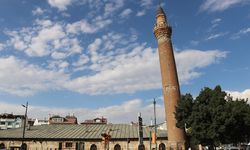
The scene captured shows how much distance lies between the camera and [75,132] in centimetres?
4947

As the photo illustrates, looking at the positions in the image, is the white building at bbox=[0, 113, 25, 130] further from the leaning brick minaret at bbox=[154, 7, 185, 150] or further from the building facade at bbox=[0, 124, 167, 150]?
the leaning brick minaret at bbox=[154, 7, 185, 150]

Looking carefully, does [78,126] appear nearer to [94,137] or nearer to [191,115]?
[94,137]

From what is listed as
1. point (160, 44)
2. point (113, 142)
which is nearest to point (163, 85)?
point (160, 44)

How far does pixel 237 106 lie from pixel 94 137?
22.1 meters

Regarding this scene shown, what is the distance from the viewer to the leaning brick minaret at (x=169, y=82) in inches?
1658

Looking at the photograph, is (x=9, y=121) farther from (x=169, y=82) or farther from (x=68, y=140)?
(x=169, y=82)

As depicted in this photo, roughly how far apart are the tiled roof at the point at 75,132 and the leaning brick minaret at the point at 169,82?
5.73 m

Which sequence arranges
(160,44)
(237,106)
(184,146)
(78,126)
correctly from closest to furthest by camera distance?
(237,106)
(184,146)
(160,44)
(78,126)

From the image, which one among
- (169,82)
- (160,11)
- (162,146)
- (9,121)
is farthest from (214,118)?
(9,121)

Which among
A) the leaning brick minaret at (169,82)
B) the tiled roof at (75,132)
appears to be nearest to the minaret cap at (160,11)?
the leaning brick minaret at (169,82)

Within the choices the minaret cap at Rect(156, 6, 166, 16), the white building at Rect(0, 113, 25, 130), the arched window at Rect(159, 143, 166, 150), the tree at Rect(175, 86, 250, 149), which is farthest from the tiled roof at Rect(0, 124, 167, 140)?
the white building at Rect(0, 113, 25, 130)

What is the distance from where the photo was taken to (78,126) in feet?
175

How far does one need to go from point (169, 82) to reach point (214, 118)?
9.38m

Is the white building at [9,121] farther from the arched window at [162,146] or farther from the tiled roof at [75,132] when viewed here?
the arched window at [162,146]
